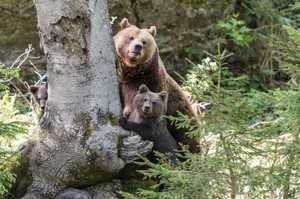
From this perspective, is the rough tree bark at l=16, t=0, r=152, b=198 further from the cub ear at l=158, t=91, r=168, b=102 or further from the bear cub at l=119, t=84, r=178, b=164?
the cub ear at l=158, t=91, r=168, b=102

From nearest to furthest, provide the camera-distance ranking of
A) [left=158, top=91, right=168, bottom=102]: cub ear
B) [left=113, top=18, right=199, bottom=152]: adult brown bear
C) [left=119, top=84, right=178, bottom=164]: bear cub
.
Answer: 1. [left=119, top=84, right=178, bottom=164]: bear cub
2. [left=158, top=91, right=168, bottom=102]: cub ear
3. [left=113, top=18, right=199, bottom=152]: adult brown bear

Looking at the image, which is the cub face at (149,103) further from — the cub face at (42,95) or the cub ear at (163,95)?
the cub face at (42,95)

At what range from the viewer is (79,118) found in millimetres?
5363

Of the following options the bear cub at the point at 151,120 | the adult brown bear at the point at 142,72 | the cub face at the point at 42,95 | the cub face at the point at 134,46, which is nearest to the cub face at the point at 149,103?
the bear cub at the point at 151,120

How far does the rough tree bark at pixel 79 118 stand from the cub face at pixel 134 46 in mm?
785

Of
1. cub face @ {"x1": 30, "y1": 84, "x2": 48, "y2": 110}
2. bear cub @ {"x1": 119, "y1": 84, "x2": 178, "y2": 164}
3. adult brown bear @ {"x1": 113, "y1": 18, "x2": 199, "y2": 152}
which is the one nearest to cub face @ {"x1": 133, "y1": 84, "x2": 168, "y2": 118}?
bear cub @ {"x1": 119, "y1": 84, "x2": 178, "y2": 164}

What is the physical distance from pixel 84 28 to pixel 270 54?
22.9ft

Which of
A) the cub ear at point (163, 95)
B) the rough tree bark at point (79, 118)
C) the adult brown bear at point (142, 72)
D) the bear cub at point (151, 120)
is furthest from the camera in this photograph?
the adult brown bear at point (142, 72)

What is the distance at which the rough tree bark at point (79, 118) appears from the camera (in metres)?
5.27

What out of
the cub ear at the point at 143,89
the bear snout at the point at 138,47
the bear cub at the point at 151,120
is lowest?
the bear cub at the point at 151,120

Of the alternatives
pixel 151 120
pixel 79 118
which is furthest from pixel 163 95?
pixel 79 118

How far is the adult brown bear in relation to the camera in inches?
245

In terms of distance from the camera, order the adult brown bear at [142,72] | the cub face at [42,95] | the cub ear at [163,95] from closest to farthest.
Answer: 1. the cub face at [42,95]
2. the cub ear at [163,95]
3. the adult brown bear at [142,72]

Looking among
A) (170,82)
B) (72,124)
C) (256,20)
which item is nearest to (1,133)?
(72,124)
